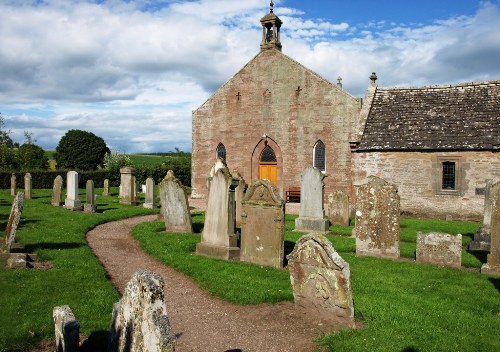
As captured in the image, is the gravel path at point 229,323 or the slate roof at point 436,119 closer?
the gravel path at point 229,323

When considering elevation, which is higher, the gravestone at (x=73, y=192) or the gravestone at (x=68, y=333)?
the gravestone at (x=73, y=192)

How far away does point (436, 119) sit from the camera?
24391 mm

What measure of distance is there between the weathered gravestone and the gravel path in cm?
231

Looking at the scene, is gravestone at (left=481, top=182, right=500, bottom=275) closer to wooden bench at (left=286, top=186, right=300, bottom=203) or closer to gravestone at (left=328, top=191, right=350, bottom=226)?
gravestone at (left=328, top=191, right=350, bottom=226)

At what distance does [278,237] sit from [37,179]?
33500 millimetres

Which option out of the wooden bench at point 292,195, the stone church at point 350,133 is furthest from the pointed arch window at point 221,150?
the wooden bench at point 292,195

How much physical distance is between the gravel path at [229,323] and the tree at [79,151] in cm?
4430

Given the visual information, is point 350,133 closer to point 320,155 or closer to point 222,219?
point 320,155

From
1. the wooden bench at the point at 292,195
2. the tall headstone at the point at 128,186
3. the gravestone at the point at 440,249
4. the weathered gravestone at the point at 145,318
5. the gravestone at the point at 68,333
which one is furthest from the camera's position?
the wooden bench at the point at 292,195

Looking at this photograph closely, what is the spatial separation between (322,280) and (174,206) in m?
9.18

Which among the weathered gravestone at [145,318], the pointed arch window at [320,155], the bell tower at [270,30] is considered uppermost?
the bell tower at [270,30]

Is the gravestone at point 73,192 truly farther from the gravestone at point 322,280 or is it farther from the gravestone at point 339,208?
the gravestone at point 322,280

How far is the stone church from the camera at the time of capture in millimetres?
22906

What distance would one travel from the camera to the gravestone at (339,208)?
746 inches
